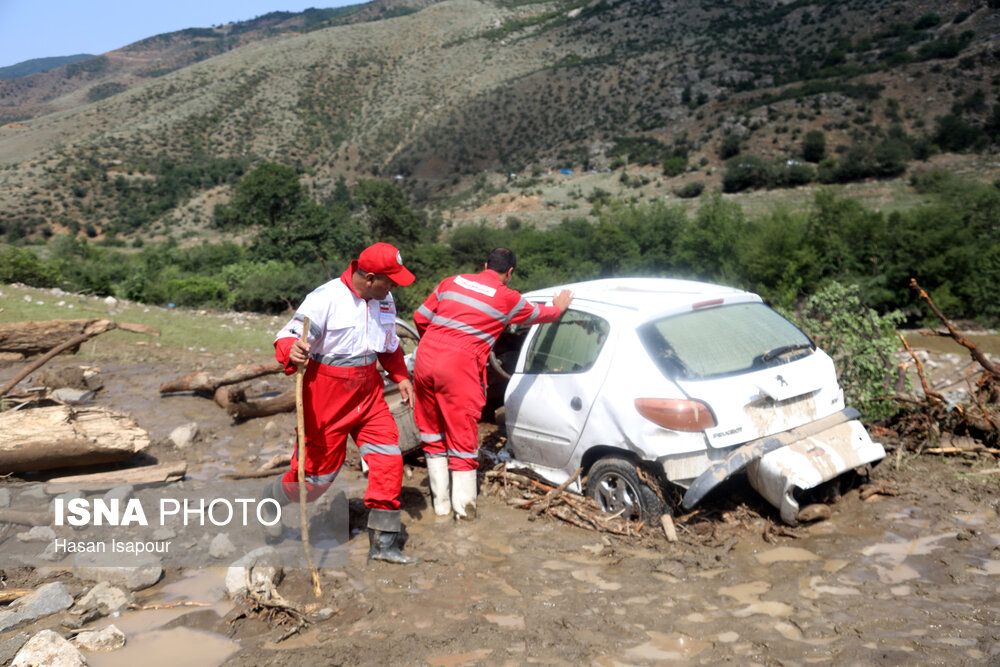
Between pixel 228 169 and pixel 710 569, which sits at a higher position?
pixel 228 169

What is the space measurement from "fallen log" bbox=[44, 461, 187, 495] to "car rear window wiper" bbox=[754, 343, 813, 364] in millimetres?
4288

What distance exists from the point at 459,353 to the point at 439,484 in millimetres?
966

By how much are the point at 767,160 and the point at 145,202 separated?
45301 millimetres

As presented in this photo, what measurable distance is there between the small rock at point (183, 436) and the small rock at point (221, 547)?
2.57 meters

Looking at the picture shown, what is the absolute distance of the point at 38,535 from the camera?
4.36 m

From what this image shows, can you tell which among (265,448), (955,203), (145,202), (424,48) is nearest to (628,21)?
(424,48)

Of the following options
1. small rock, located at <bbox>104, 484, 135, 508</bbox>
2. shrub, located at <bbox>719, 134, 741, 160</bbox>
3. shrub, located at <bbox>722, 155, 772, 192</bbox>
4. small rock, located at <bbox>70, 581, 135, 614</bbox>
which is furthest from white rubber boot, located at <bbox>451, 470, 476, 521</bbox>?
shrub, located at <bbox>719, 134, 741, 160</bbox>

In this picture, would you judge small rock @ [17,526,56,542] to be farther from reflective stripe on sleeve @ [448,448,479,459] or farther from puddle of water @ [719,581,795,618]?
puddle of water @ [719,581,795,618]

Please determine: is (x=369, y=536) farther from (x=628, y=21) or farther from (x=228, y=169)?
(x=628, y=21)

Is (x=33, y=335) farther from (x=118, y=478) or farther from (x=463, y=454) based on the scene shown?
(x=463, y=454)

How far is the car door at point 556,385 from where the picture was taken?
4602mm

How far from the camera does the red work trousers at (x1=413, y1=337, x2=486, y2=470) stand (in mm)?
4609

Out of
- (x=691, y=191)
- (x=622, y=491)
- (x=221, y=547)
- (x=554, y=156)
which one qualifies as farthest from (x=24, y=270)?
(x=554, y=156)

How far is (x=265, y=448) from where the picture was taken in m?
6.64
